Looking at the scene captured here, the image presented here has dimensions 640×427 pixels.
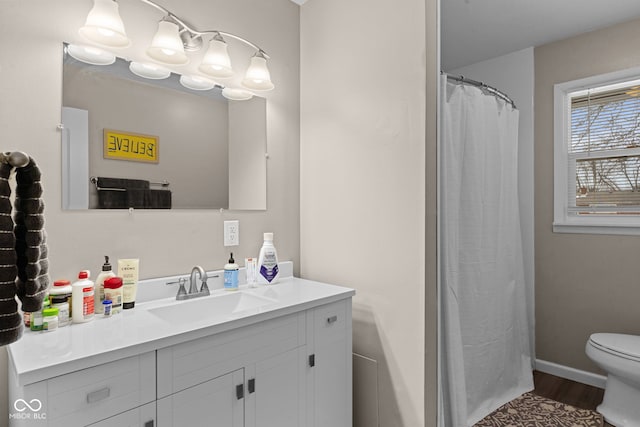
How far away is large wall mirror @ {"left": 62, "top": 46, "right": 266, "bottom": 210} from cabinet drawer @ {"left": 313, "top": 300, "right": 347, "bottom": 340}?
66cm

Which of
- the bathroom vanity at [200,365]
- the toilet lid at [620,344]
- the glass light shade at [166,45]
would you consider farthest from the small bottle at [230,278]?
the toilet lid at [620,344]

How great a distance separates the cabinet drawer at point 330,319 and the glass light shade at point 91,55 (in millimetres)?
1257

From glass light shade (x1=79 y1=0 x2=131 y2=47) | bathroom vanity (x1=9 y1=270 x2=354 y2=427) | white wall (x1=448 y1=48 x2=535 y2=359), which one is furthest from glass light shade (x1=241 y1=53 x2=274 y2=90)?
white wall (x1=448 y1=48 x2=535 y2=359)

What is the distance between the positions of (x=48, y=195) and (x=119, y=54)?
0.60m

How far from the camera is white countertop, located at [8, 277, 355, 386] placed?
841mm

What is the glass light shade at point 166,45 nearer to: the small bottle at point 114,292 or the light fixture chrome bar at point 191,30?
the light fixture chrome bar at point 191,30

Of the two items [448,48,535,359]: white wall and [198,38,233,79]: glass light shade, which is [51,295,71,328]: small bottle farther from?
[448,48,535,359]: white wall

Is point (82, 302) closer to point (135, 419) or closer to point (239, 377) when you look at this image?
point (135, 419)

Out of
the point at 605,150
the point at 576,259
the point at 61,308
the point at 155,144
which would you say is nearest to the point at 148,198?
the point at 155,144

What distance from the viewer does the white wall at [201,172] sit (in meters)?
1.17

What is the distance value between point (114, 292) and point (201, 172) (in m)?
0.64

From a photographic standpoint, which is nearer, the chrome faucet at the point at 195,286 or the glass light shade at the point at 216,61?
the chrome faucet at the point at 195,286

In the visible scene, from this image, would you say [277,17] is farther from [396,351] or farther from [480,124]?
[396,351]

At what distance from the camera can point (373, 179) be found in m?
1.72
